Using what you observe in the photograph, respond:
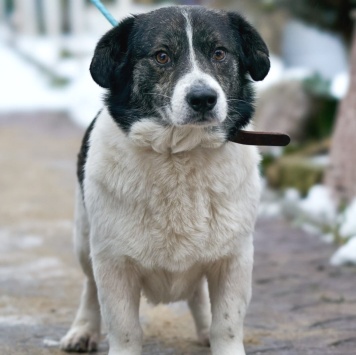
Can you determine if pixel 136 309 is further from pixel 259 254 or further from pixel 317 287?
pixel 259 254

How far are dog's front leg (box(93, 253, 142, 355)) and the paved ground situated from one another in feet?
1.44

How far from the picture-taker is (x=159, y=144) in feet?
11.7

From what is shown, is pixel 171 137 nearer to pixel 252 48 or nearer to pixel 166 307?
pixel 252 48

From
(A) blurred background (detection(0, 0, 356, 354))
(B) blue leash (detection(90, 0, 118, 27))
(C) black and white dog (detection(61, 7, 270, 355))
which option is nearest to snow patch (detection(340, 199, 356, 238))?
(A) blurred background (detection(0, 0, 356, 354))

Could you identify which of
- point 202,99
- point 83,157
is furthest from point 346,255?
point 202,99

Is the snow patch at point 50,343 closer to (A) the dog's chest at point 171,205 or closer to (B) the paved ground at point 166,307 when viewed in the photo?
(B) the paved ground at point 166,307

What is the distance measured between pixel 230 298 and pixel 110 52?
1223mm

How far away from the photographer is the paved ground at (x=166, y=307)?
426 cm

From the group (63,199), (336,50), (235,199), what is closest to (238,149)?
(235,199)

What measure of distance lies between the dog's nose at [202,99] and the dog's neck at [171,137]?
21 centimetres

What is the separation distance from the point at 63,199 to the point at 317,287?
386 centimetres

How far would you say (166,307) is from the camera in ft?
16.2

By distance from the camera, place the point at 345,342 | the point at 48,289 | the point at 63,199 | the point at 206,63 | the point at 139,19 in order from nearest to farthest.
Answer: the point at 206,63 < the point at 139,19 < the point at 345,342 < the point at 48,289 < the point at 63,199

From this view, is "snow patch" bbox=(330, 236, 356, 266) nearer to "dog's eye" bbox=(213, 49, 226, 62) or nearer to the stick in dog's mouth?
the stick in dog's mouth
